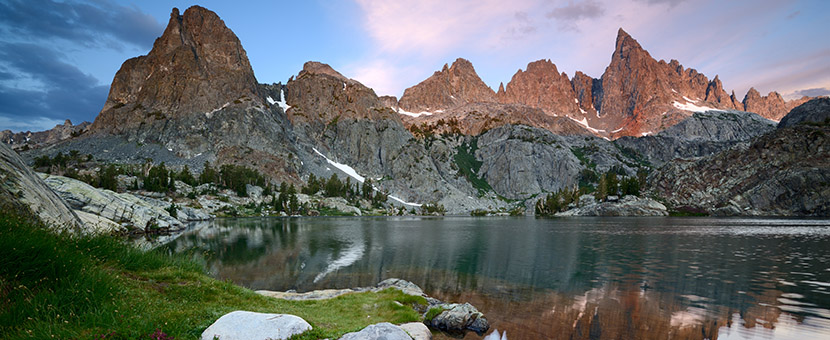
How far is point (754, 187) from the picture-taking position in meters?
182

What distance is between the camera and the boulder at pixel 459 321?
853 inches

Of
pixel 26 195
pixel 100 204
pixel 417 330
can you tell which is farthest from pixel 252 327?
pixel 100 204

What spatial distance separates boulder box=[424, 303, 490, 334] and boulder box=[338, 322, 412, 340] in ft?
28.5

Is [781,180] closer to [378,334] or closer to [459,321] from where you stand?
[459,321]

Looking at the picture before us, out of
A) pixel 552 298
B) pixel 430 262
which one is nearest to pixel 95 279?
pixel 552 298

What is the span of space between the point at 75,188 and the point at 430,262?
74.2 metres

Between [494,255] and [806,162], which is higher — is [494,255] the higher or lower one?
the lower one

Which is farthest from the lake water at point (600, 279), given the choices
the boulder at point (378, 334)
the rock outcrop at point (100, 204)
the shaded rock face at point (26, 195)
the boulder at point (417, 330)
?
the rock outcrop at point (100, 204)

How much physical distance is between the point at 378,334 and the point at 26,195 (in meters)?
22.2

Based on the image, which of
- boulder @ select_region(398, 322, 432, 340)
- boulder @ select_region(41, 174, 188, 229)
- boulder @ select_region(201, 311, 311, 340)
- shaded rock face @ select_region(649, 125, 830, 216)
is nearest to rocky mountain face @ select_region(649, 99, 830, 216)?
shaded rock face @ select_region(649, 125, 830, 216)

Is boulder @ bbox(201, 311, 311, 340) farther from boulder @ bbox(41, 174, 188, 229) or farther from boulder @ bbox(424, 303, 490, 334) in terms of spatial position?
boulder @ bbox(41, 174, 188, 229)

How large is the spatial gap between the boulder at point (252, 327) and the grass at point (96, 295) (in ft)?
1.83

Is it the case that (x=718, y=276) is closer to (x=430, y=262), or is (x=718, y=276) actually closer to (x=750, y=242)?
(x=430, y=262)

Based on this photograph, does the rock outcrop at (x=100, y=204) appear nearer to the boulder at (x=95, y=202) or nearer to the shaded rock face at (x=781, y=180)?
the boulder at (x=95, y=202)
